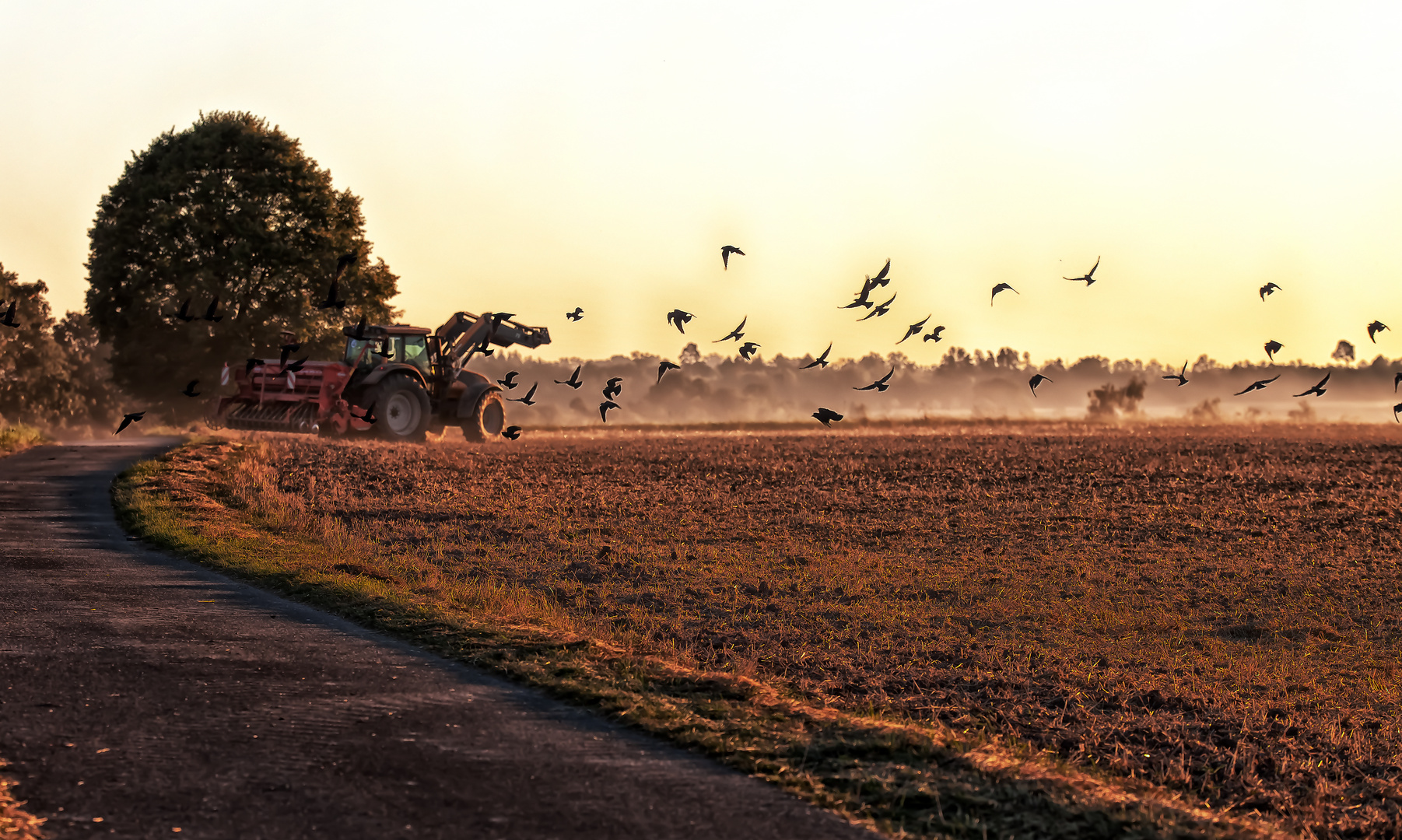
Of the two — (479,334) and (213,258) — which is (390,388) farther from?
(213,258)

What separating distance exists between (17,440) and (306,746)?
1267 inches

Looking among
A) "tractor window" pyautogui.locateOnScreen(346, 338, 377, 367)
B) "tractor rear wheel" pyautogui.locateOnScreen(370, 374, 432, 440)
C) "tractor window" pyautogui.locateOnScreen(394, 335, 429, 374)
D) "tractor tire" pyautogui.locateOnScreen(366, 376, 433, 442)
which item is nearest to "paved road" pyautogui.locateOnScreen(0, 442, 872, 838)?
"tractor tire" pyautogui.locateOnScreen(366, 376, 433, 442)

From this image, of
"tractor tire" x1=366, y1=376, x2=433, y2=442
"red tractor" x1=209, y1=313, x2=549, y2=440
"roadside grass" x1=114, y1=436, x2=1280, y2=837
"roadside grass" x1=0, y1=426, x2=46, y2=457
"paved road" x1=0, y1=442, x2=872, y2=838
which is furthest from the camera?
"tractor tire" x1=366, y1=376, x2=433, y2=442

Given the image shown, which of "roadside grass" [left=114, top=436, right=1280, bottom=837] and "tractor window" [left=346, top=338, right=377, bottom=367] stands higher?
"tractor window" [left=346, top=338, right=377, bottom=367]

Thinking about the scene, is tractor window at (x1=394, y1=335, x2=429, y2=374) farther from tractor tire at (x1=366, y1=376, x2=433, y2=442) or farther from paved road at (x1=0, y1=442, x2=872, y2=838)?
paved road at (x1=0, y1=442, x2=872, y2=838)

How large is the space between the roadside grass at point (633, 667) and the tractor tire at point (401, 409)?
12376 millimetres

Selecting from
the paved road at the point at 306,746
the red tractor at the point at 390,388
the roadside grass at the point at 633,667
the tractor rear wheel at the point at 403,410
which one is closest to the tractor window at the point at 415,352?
the red tractor at the point at 390,388

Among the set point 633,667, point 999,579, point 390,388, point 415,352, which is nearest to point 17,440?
point 390,388

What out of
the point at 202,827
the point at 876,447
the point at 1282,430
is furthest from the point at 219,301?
the point at 1282,430

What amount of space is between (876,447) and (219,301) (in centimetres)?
2406

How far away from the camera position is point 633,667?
10711mm

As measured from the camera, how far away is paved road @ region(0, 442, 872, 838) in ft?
21.6

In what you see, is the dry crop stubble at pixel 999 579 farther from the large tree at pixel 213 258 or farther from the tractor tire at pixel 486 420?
the large tree at pixel 213 258

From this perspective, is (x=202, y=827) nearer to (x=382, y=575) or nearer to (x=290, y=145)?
(x=382, y=575)
